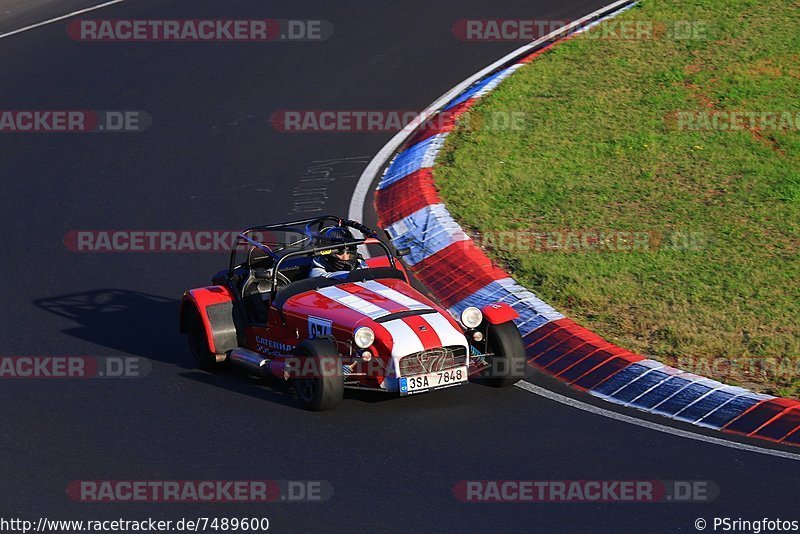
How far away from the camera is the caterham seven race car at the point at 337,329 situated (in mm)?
9586

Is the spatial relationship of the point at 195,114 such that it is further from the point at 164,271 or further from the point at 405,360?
the point at 405,360

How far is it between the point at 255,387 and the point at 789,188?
698 cm

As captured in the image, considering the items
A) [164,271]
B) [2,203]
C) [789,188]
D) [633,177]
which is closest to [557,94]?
[633,177]

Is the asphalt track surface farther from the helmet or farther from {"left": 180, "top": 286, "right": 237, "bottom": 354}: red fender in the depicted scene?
the helmet

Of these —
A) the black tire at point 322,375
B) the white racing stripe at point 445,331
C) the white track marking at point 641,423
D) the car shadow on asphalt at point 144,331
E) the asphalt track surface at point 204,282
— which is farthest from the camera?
the car shadow on asphalt at point 144,331

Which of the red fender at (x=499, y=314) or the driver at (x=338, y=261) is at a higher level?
the driver at (x=338, y=261)

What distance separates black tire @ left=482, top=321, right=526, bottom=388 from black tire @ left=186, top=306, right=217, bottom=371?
2470 mm

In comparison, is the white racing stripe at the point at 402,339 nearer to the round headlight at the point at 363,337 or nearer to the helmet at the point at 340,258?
the round headlight at the point at 363,337

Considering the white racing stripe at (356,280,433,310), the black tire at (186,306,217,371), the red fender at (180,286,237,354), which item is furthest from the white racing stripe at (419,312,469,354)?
the black tire at (186,306,217,371)

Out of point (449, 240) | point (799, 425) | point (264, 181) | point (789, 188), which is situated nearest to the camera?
point (799, 425)

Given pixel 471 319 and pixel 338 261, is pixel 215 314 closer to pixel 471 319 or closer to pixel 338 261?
pixel 338 261

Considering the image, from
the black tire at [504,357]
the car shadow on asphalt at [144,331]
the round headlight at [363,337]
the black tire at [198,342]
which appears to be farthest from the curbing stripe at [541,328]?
the black tire at [198,342]

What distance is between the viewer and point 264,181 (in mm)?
15031

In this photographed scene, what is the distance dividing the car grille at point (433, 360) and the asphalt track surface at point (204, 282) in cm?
34
